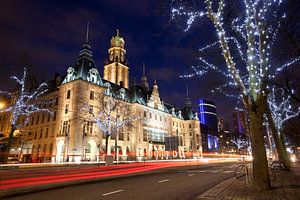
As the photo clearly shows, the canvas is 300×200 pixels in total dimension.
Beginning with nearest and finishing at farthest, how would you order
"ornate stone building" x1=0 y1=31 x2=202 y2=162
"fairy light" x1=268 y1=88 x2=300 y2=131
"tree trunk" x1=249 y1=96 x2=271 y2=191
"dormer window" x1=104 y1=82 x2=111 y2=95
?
"tree trunk" x1=249 y1=96 x2=271 y2=191 < "fairy light" x1=268 y1=88 x2=300 y2=131 < "ornate stone building" x1=0 y1=31 x2=202 y2=162 < "dormer window" x1=104 y1=82 x2=111 y2=95

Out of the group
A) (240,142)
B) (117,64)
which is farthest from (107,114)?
(240,142)

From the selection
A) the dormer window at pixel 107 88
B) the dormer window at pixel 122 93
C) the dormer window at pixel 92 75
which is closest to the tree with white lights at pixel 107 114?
the dormer window at pixel 107 88

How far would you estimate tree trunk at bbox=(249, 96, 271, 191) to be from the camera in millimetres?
9242

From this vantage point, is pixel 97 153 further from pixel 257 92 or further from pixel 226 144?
pixel 226 144

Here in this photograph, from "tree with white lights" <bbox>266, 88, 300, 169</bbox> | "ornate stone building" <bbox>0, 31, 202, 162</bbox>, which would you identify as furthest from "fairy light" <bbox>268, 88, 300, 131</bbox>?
"ornate stone building" <bbox>0, 31, 202, 162</bbox>

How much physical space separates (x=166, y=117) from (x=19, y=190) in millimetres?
64525

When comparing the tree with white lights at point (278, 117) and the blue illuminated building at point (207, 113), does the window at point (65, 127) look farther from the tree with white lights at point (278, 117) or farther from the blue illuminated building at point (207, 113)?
the blue illuminated building at point (207, 113)

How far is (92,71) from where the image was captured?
163ft

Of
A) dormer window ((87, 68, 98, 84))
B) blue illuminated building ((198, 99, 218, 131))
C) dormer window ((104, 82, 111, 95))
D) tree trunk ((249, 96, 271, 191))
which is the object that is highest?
blue illuminated building ((198, 99, 218, 131))

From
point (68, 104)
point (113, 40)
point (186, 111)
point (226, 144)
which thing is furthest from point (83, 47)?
point (226, 144)

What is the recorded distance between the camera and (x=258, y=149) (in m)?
9.71

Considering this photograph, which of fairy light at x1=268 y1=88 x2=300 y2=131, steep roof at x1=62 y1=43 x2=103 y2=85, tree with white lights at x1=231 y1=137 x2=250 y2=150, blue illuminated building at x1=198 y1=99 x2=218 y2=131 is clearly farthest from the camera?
blue illuminated building at x1=198 y1=99 x2=218 y2=131

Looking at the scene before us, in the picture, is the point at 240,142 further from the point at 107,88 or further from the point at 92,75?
the point at 92,75

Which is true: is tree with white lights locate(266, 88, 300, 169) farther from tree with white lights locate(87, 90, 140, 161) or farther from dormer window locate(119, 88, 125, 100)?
dormer window locate(119, 88, 125, 100)
